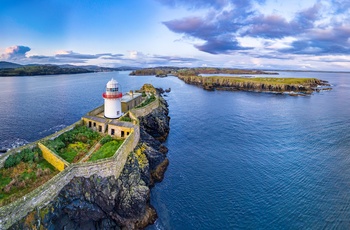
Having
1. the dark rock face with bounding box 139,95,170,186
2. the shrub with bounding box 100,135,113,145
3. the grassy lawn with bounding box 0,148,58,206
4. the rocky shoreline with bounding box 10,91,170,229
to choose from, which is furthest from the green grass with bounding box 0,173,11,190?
the dark rock face with bounding box 139,95,170,186

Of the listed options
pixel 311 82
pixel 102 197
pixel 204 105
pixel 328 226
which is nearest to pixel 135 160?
pixel 102 197

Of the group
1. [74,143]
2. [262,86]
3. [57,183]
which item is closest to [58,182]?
[57,183]

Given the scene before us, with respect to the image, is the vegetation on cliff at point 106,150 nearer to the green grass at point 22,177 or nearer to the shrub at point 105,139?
the shrub at point 105,139

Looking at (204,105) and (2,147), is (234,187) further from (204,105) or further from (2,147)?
(204,105)

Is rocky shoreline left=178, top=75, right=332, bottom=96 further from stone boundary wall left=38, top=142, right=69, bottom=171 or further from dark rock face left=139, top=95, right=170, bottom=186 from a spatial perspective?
stone boundary wall left=38, top=142, right=69, bottom=171

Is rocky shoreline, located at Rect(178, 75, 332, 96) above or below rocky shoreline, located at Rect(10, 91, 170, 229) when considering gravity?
above

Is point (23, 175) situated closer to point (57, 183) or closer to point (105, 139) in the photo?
point (57, 183)

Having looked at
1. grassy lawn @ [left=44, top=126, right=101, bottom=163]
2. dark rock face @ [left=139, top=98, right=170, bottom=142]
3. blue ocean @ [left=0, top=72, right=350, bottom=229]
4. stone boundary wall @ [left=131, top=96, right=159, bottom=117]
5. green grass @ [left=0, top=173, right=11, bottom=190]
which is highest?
stone boundary wall @ [left=131, top=96, right=159, bottom=117]
